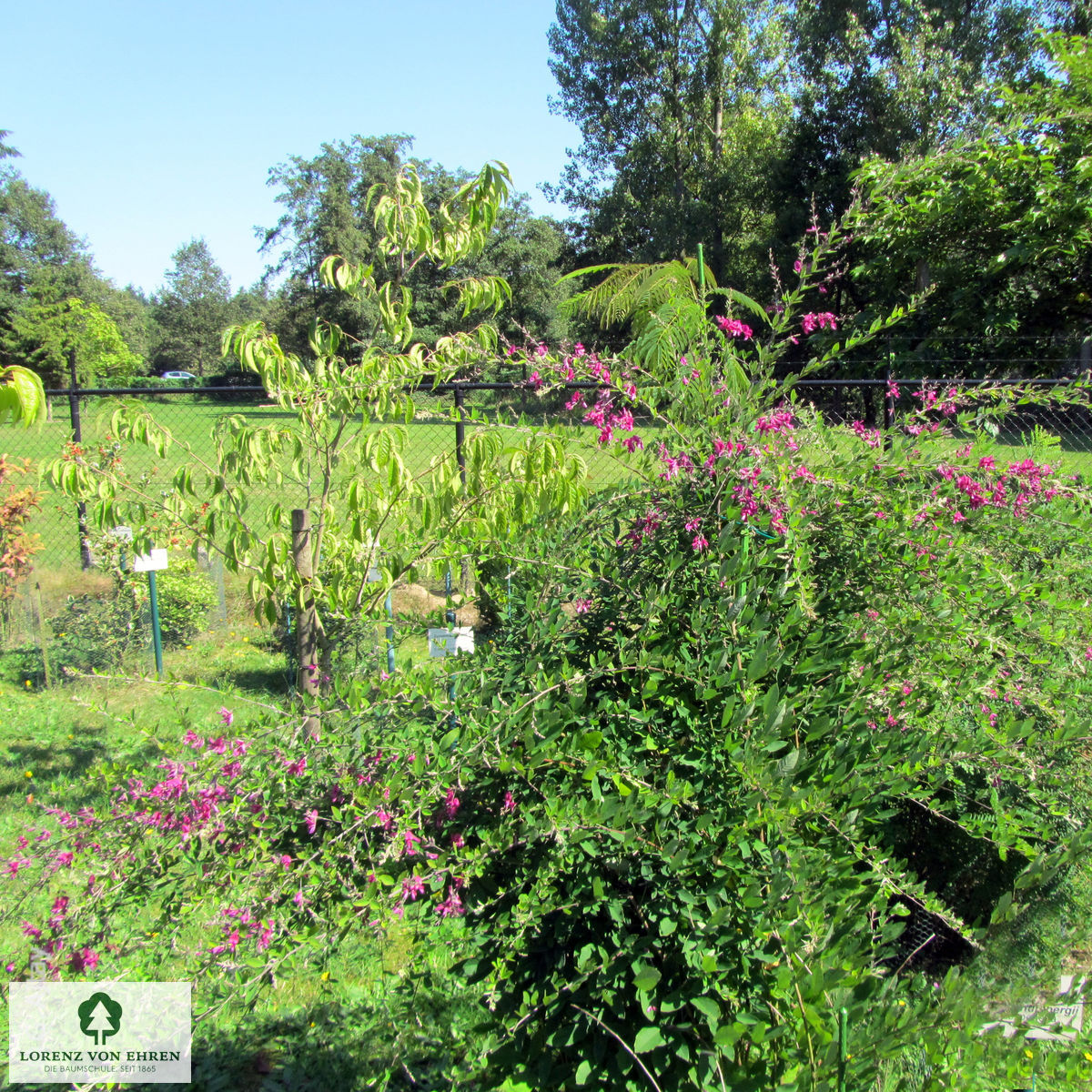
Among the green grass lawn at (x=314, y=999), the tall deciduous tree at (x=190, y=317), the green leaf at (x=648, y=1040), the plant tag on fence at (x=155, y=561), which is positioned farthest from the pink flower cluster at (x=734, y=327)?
the tall deciduous tree at (x=190, y=317)

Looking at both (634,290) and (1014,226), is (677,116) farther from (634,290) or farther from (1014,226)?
(634,290)

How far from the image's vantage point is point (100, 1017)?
2.07 metres

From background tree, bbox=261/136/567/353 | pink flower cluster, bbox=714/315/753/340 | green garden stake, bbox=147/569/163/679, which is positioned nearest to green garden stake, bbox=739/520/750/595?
pink flower cluster, bbox=714/315/753/340

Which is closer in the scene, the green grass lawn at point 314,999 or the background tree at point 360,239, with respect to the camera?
the green grass lawn at point 314,999

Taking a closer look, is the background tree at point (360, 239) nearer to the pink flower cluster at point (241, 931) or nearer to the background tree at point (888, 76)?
the background tree at point (888, 76)

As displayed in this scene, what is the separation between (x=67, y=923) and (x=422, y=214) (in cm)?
257

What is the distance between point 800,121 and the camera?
21.4m

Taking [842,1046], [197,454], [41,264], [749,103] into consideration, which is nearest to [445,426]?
[197,454]

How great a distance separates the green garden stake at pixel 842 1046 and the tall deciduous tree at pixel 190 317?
221ft

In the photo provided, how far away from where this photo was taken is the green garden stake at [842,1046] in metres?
1.03

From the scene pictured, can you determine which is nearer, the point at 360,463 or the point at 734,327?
the point at 734,327

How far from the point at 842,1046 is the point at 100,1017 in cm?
190

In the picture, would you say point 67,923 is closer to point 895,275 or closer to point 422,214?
point 422,214

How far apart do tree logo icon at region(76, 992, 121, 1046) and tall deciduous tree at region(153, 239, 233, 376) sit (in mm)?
66032
